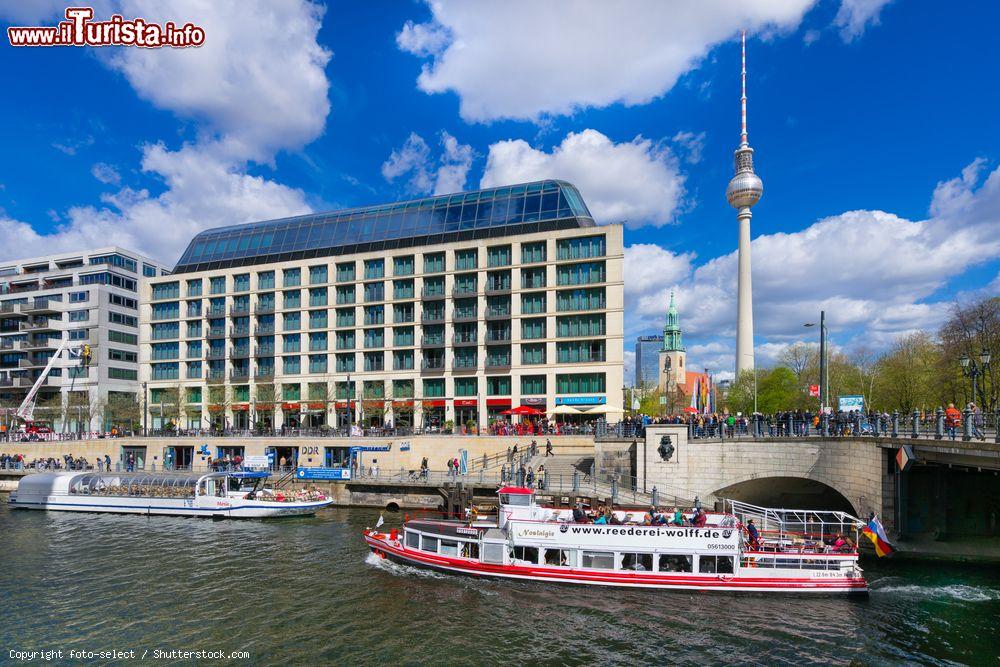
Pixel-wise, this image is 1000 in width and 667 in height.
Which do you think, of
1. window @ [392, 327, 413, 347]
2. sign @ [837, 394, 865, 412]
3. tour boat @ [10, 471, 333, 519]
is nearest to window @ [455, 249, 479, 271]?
window @ [392, 327, 413, 347]

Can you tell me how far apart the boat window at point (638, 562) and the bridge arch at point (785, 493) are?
13.3m

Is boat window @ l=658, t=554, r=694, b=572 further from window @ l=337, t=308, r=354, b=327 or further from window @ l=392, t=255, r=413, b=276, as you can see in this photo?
window @ l=337, t=308, r=354, b=327

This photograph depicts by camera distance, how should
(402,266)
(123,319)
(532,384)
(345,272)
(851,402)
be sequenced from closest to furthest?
(851,402), (532,384), (402,266), (345,272), (123,319)

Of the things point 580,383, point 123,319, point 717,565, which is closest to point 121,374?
point 123,319

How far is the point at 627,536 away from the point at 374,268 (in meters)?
54.8

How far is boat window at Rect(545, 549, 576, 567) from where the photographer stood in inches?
1073

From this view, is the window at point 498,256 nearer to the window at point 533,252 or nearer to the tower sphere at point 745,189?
the window at point 533,252

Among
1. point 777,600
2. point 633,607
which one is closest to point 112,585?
point 633,607

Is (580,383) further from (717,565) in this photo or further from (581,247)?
(717,565)

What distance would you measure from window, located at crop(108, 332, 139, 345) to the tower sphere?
105 m

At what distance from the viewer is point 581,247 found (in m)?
65.4

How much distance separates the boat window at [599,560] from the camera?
88.3 ft

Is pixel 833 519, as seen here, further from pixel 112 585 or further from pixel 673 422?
pixel 112 585

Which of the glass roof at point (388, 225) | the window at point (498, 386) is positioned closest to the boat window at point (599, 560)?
the window at point (498, 386)
